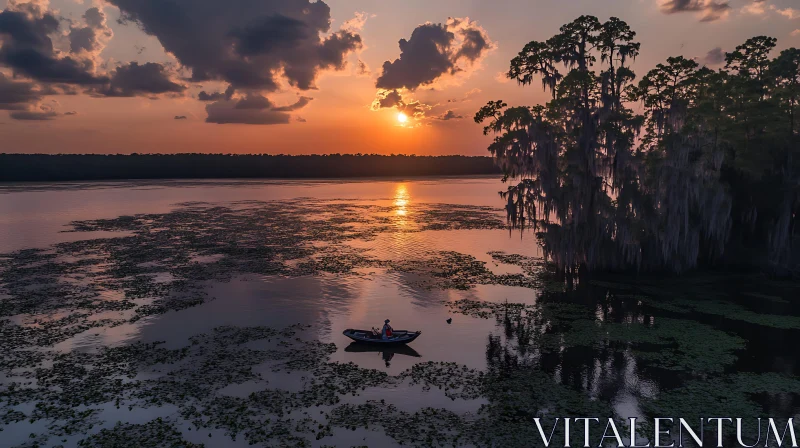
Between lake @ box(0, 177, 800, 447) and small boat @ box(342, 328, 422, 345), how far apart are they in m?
0.60

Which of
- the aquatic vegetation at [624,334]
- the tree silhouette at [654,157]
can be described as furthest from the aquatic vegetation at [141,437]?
the tree silhouette at [654,157]

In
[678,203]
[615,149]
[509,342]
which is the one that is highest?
[615,149]

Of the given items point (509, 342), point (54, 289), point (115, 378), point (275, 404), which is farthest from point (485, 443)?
point (54, 289)

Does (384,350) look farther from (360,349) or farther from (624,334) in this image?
(624,334)

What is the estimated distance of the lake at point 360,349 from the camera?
1836cm

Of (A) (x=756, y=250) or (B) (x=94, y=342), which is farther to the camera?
(A) (x=756, y=250)

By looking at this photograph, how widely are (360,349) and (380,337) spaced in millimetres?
1301

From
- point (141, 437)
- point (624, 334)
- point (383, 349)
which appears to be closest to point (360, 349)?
point (383, 349)

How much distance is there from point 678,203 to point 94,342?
1684 inches

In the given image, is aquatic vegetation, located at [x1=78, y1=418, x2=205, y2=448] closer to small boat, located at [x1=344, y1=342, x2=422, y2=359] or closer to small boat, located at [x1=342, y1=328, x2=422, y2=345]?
small boat, located at [x1=344, y1=342, x2=422, y2=359]

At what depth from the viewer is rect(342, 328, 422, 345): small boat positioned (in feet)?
86.5

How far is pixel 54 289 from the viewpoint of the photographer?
37.6 meters

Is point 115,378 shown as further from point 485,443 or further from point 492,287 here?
point 492,287

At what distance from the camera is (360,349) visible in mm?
26469
